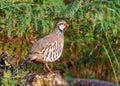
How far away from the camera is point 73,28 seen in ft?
36.9

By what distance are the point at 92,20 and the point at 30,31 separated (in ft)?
3.69

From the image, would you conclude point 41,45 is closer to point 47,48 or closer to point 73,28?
point 47,48

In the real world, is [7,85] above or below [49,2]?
below

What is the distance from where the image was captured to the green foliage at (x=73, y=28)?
1005 centimetres

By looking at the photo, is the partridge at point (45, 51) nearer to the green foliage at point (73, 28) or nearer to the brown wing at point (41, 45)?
the brown wing at point (41, 45)

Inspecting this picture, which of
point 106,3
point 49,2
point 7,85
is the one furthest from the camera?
point 49,2

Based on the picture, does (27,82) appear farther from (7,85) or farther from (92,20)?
(92,20)

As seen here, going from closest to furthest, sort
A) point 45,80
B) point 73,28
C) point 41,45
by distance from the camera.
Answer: point 45,80 < point 41,45 < point 73,28

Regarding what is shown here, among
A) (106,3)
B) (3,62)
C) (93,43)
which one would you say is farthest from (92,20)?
(3,62)

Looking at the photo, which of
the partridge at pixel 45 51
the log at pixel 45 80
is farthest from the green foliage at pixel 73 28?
the log at pixel 45 80

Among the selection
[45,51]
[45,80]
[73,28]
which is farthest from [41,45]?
[73,28]

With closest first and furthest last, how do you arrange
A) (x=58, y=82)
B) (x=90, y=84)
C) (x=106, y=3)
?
(x=58, y=82) < (x=90, y=84) < (x=106, y=3)

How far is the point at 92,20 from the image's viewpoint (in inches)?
423

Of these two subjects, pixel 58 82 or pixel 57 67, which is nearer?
pixel 58 82
